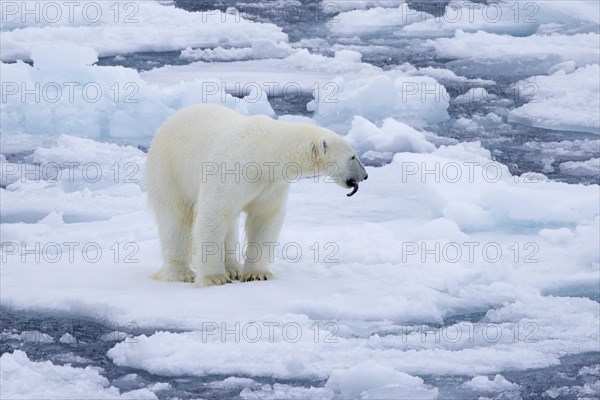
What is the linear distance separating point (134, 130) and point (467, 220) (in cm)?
399

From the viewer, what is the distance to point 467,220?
6.62 meters

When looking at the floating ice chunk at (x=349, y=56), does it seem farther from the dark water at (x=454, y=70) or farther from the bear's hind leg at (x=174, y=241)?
the bear's hind leg at (x=174, y=241)

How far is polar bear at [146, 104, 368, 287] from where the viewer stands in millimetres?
5262

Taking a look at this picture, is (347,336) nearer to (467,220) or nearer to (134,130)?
(467,220)

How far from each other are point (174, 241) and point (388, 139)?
3718 millimetres

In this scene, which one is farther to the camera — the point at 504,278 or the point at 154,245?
the point at 154,245

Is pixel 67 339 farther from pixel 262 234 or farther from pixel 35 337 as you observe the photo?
pixel 262 234

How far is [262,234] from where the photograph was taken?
18.1 feet

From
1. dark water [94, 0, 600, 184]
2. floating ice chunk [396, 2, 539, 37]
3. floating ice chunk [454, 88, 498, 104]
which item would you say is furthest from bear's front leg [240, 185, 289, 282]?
floating ice chunk [396, 2, 539, 37]

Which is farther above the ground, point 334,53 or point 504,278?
point 334,53

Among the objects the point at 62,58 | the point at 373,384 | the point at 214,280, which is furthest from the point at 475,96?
the point at 373,384

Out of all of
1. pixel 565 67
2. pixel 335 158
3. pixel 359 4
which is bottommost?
pixel 335 158

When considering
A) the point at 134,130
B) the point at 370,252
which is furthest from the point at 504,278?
the point at 134,130

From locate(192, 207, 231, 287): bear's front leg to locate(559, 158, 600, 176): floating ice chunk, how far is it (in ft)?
12.8
